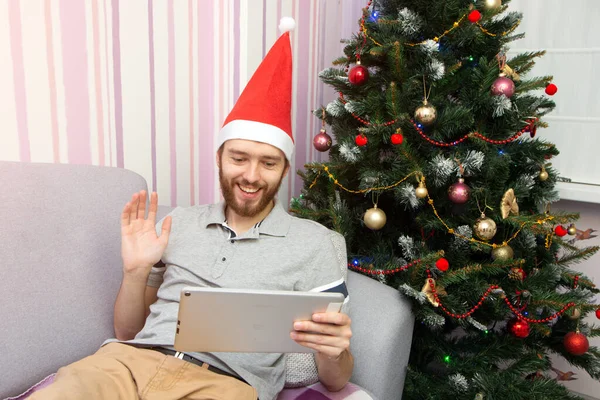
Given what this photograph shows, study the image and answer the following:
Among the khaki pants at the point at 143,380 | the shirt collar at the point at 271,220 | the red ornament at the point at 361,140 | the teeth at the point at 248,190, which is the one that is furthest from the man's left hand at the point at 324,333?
the red ornament at the point at 361,140

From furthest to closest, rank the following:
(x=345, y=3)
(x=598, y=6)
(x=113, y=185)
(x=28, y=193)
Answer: (x=345, y=3)
(x=598, y=6)
(x=113, y=185)
(x=28, y=193)

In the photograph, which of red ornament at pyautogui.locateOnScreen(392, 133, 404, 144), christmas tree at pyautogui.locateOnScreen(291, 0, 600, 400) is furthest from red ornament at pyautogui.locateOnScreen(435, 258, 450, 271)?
red ornament at pyautogui.locateOnScreen(392, 133, 404, 144)

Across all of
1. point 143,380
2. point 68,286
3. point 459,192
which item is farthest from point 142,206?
point 459,192

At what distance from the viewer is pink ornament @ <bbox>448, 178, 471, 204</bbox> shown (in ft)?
4.68

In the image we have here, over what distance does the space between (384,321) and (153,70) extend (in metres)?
1.18

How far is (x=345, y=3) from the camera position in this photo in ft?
7.68

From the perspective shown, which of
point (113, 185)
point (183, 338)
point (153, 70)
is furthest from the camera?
point (153, 70)

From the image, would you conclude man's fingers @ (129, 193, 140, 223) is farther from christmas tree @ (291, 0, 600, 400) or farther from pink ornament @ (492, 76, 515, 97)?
pink ornament @ (492, 76, 515, 97)

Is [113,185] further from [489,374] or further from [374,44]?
[489,374]

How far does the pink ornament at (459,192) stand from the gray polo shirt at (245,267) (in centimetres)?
42

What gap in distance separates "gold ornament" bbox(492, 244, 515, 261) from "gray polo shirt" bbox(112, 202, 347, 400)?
52 cm

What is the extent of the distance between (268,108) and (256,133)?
94 mm

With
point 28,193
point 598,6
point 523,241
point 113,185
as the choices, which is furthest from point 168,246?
point 598,6

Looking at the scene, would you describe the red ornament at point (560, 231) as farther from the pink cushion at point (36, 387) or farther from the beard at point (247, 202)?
the pink cushion at point (36, 387)
